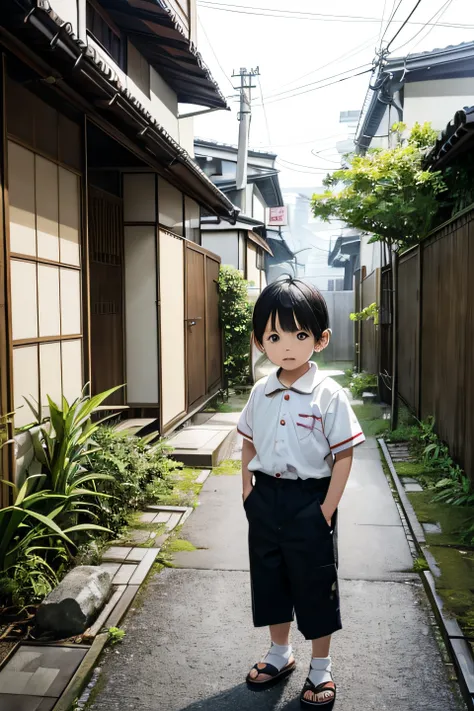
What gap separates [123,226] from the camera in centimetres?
855

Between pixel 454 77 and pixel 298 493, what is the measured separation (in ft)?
48.0

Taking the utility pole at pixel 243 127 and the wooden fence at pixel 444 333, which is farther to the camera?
the utility pole at pixel 243 127

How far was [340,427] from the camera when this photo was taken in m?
3.04

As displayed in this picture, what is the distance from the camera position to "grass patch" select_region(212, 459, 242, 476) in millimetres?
7586

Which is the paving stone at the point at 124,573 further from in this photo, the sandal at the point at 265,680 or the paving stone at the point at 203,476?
the paving stone at the point at 203,476

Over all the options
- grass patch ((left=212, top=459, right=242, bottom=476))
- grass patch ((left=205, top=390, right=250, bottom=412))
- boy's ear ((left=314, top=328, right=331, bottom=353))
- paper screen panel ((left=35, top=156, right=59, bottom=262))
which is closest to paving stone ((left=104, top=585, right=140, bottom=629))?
boy's ear ((left=314, top=328, right=331, bottom=353))

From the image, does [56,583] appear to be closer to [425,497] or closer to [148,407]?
[425,497]

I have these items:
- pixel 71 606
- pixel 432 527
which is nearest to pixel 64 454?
pixel 71 606

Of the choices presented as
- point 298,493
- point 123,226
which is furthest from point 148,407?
point 298,493

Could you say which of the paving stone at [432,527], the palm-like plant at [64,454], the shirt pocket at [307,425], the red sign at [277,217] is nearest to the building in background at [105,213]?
the palm-like plant at [64,454]

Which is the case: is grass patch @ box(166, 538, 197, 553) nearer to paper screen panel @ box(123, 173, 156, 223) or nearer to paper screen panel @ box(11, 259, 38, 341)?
paper screen panel @ box(11, 259, 38, 341)

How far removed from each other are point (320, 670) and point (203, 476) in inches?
171

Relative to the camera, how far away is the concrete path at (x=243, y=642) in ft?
10.4

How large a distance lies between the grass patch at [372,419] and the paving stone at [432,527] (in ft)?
13.0
